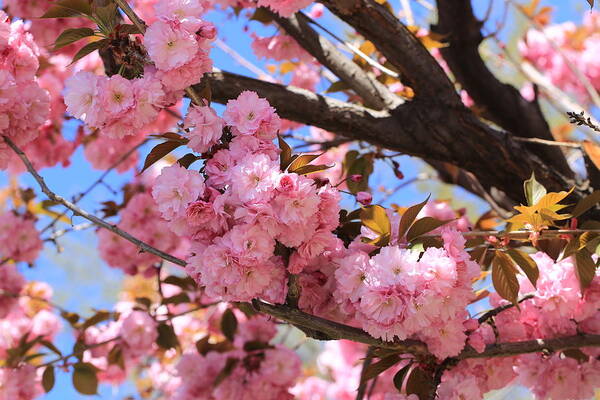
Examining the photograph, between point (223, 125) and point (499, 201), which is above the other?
point (223, 125)

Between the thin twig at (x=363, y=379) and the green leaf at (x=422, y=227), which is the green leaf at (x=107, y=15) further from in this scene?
the thin twig at (x=363, y=379)

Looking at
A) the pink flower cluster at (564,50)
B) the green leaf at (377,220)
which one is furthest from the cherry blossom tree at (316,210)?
the pink flower cluster at (564,50)

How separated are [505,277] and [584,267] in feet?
0.50

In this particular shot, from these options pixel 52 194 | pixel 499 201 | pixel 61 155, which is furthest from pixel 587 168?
pixel 61 155

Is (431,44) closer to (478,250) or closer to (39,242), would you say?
(478,250)

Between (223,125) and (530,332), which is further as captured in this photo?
(530,332)

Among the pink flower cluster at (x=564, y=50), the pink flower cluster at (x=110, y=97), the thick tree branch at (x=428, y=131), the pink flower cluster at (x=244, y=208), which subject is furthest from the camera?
the pink flower cluster at (x=564, y=50)

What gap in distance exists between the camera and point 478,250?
1345 mm

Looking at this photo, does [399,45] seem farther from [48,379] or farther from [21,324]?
[21,324]

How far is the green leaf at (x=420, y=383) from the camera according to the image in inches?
53.6

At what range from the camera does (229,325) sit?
2135 mm

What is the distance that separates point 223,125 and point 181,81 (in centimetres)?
11

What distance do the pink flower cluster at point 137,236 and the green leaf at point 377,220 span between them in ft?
3.93

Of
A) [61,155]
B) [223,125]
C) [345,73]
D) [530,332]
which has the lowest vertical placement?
[530,332]
